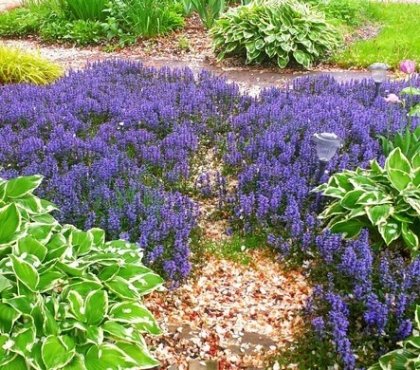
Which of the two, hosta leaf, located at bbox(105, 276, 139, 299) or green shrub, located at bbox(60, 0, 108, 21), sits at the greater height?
green shrub, located at bbox(60, 0, 108, 21)

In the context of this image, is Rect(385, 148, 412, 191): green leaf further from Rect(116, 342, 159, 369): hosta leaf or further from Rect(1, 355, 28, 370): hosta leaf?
Rect(1, 355, 28, 370): hosta leaf

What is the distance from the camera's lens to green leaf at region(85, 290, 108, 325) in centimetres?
252

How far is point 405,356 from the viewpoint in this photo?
2.66m

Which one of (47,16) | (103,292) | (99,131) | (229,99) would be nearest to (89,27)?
(47,16)

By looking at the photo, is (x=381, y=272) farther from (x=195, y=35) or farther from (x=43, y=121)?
(x=195, y=35)

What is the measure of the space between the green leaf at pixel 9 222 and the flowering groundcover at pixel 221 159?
962 millimetres

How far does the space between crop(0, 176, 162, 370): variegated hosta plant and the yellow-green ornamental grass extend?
13.9 ft

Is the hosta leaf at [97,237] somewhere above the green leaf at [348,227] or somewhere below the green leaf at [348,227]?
above

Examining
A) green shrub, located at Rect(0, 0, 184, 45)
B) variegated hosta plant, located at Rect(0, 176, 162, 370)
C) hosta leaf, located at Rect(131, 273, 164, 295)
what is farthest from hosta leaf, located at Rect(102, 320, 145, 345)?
green shrub, located at Rect(0, 0, 184, 45)

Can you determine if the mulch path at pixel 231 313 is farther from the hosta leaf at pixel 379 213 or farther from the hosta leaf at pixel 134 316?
the hosta leaf at pixel 379 213

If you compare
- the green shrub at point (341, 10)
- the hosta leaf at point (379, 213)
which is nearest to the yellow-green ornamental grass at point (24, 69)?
the hosta leaf at point (379, 213)

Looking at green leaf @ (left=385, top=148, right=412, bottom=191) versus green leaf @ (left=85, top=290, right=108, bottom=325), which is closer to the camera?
green leaf @ (left=85, top=290, right=108, bottom=325)

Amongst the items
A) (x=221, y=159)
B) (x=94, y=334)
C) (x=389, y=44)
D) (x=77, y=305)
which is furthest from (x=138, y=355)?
(x=389, y=44)

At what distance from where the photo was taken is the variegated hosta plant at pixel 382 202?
11.3 feet
